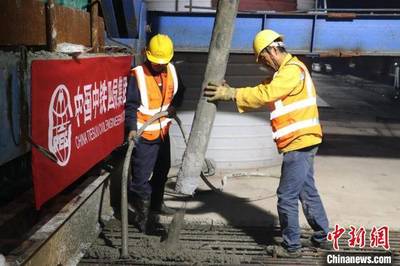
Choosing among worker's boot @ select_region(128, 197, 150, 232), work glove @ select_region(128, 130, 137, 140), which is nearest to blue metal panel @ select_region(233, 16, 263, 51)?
work glove @ select_region(128, 130, 137, 140)

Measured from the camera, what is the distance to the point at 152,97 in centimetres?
468

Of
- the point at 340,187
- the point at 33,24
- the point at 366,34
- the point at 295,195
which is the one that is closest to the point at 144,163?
the point at 295,195

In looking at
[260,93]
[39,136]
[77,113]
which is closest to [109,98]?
[77,113]

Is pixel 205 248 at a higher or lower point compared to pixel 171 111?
lower

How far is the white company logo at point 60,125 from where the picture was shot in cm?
285

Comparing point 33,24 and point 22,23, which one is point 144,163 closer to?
point 33,24

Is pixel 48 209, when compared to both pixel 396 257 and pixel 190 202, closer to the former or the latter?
pixel 190 202

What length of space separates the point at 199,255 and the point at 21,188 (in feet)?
5.12

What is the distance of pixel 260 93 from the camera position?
13.0ft

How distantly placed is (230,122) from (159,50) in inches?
111

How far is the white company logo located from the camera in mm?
2846

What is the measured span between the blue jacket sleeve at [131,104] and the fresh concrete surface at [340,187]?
4.05 ft

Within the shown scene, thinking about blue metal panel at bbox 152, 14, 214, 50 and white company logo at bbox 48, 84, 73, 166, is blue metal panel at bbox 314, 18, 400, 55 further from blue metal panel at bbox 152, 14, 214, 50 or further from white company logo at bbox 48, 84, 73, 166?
white company logo at bbox 48, 84, 73, 166

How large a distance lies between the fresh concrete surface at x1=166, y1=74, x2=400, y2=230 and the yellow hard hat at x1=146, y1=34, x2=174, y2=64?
170 centimetres
